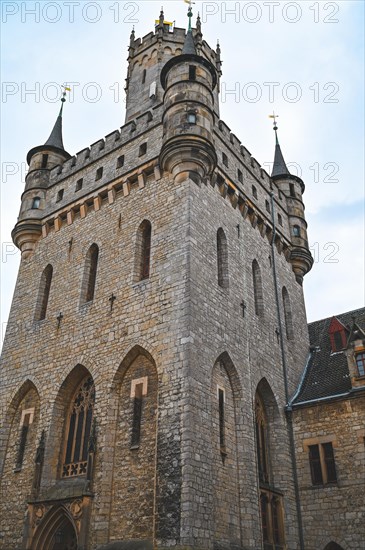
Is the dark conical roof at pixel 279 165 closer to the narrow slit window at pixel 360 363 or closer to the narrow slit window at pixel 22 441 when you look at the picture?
the narrow slit window at pixel 360 363

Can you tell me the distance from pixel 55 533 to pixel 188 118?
43.8 ft

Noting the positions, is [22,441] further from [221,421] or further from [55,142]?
[55,142]

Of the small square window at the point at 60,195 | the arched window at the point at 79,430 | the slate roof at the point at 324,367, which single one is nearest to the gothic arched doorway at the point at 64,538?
the arched window at the point at 79,430

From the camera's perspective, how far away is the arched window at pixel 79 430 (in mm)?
15195

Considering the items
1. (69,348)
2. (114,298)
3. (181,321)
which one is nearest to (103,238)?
(114,298)

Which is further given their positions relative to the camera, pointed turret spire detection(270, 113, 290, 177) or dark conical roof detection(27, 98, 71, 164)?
pointed turret spire detection(270, 113, 290, 177)

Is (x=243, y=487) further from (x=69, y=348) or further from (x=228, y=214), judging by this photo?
(x=228, y=214)

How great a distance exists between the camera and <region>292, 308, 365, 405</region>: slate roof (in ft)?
59.8

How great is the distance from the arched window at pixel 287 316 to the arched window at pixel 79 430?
8.79 metres

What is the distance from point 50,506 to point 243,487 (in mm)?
5315

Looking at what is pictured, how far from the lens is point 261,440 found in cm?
1723

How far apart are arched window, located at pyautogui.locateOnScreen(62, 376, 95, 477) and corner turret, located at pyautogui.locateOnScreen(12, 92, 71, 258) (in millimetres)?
7496

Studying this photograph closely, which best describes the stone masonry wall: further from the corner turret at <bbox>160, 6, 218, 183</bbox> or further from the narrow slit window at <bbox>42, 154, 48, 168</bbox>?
the narrow slit window at <bbox>42, 154, 48, 168</bbox>

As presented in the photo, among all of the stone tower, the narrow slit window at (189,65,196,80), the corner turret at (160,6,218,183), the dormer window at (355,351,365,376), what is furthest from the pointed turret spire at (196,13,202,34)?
the dormer window at (355,351,365,376)
